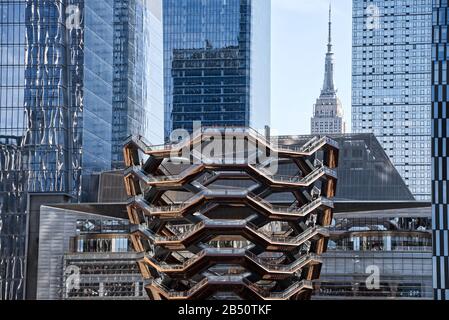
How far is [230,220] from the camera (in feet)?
278

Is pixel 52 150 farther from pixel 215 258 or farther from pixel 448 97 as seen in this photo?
pixel 215 258

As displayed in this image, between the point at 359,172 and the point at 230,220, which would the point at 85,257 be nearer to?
the point at 230,220

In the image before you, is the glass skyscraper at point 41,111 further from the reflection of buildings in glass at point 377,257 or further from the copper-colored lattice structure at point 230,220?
the copper-colored lattice structure at point 230,220

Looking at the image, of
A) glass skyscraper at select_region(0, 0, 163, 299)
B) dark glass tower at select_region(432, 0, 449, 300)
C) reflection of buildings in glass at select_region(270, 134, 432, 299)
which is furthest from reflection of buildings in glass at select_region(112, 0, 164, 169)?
reflection of buildings in glass at select_region(270, 134, 432, 299)

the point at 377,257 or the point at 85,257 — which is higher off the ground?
the point at 377,257

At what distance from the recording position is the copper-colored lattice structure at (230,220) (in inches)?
3346

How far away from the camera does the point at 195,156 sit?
85938 mm

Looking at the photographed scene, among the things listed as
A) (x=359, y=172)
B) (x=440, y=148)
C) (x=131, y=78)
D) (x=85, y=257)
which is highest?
(x=131, y=78)

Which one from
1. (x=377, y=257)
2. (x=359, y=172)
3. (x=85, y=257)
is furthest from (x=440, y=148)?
(x=85, y=257)

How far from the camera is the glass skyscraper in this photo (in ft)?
445

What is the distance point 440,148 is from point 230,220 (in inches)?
1843

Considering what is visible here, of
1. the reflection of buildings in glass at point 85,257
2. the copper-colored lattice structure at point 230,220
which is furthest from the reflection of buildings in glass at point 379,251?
the reflection of buildings in glass at point 85,257

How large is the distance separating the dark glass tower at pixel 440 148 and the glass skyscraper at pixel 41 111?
139ft

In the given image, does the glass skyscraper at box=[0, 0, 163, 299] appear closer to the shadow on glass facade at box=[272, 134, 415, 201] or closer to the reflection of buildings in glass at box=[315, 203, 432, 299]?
the shadow on glass facade at box=[272, 134, 415, 201]
